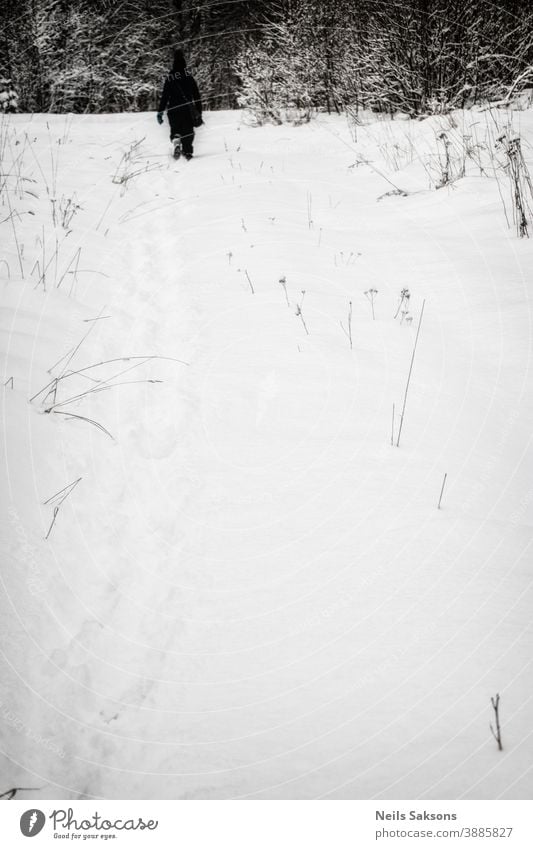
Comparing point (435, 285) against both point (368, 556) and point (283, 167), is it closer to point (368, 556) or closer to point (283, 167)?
point (368, 556)

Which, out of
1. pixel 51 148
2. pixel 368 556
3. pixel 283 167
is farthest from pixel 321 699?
pixel 51 148

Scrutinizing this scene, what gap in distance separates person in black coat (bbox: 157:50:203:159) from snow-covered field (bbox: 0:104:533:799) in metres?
4.61

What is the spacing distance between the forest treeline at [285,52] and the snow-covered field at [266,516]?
3182 mm

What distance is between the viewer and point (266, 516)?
7.58 ft

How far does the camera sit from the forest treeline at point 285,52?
25.5 feet

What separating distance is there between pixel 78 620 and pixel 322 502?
48.5 inches

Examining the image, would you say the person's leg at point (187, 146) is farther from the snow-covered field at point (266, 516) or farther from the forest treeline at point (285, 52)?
the snow-covered field at point (266, 516)

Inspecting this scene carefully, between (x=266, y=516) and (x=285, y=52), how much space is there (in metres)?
12.9
